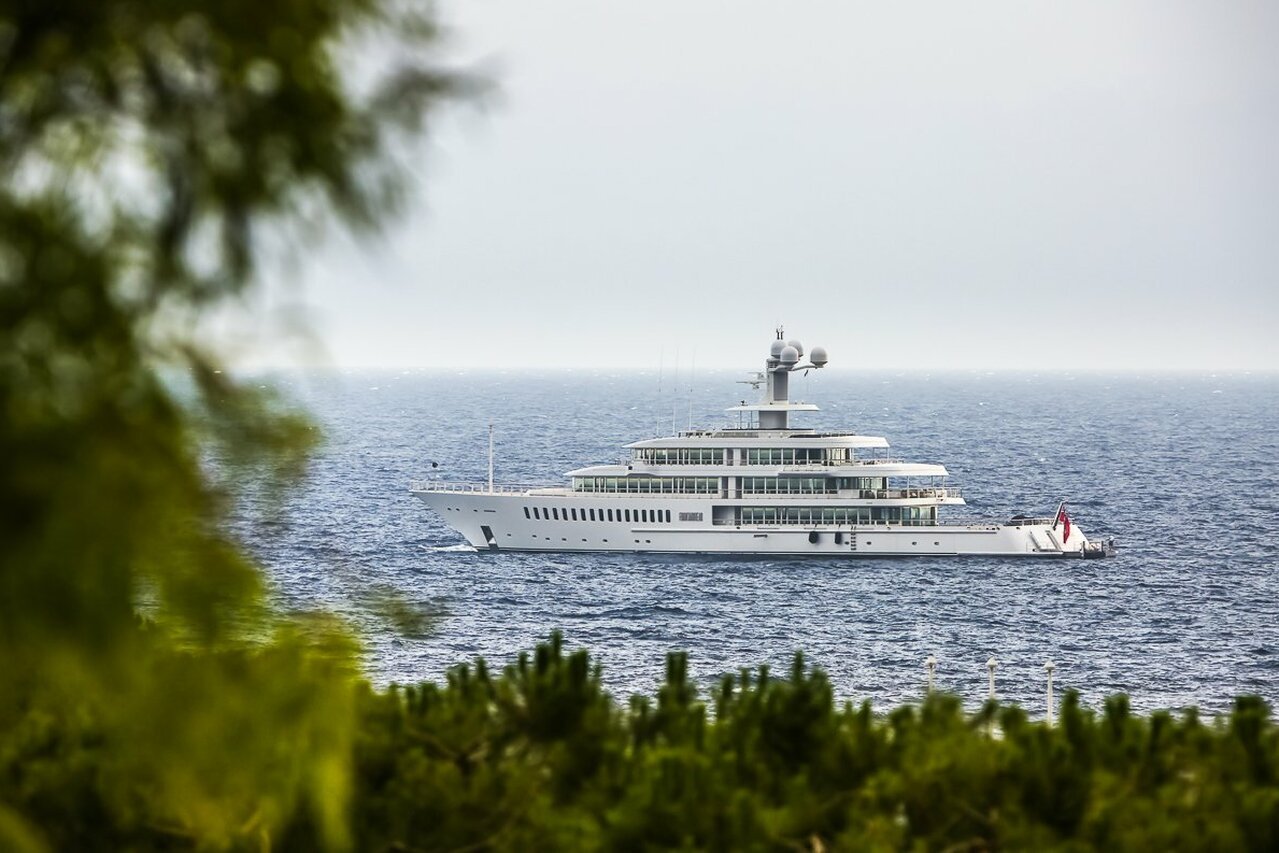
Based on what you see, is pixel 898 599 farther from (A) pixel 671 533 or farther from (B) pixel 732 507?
(A) pixel 671 533

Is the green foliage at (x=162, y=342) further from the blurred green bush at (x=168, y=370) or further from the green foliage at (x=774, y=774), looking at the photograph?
the green foliage at (x=774, y=774)

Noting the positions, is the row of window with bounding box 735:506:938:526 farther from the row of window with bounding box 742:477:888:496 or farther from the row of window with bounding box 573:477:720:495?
the row of window with bounding box 573:477:720:495

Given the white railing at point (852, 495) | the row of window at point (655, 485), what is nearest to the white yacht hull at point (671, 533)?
the row of window at point (655, 485)

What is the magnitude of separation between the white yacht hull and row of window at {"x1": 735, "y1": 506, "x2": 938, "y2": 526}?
0.45 metres

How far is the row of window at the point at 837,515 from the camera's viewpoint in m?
72.1

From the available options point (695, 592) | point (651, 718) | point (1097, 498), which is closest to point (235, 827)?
point (651, 718)

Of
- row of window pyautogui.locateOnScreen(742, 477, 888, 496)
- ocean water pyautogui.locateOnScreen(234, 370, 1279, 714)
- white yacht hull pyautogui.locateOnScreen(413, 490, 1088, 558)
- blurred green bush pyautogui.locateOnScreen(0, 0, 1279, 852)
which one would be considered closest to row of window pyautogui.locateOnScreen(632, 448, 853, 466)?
Result: row of window pyautogui.locateOnScreen(742, 477, 888, 496)

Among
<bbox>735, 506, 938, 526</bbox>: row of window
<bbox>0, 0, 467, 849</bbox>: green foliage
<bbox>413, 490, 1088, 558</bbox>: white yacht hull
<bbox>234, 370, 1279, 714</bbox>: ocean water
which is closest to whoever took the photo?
<bbox>0, 0, 467, 849</bbox>: green foliage

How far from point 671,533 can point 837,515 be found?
7420mm

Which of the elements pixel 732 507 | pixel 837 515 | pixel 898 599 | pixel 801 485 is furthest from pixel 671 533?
pixel 898 599

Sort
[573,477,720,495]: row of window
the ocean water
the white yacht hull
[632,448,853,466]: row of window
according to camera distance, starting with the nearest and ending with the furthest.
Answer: the ocean water → the white yacht hull → [573,477,720,495]: row of window → [632,448,853,466]: row of window

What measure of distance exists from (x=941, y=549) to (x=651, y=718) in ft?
204

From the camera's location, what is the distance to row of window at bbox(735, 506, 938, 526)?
7212 cm

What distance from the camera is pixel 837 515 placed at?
72250 millimetres
